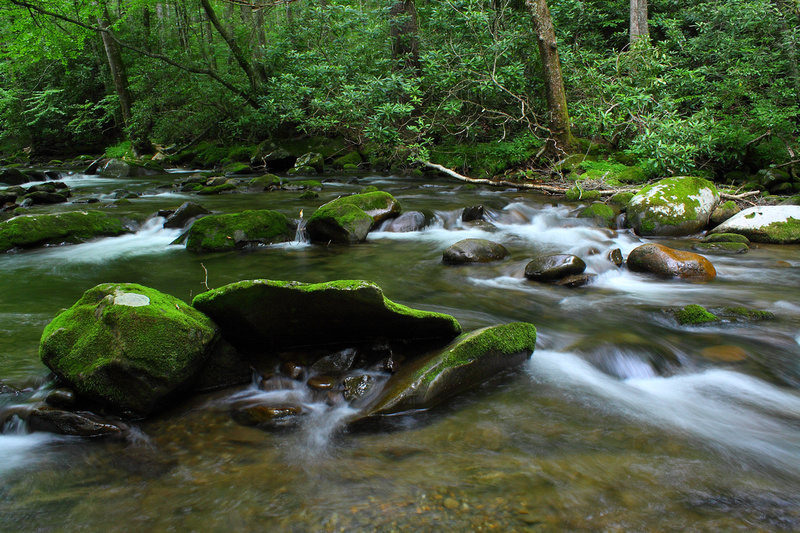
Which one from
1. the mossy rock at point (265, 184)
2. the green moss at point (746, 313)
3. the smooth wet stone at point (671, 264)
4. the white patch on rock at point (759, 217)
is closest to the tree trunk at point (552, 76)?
the white patch on rock at point (759, 217)

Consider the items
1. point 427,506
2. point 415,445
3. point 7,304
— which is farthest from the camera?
point 7,304

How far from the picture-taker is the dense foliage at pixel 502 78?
35.8 feet

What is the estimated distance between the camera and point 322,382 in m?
3.59

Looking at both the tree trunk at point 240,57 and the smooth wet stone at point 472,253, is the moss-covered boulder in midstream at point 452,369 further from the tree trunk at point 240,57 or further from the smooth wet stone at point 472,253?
the tree trunk at point 240,57

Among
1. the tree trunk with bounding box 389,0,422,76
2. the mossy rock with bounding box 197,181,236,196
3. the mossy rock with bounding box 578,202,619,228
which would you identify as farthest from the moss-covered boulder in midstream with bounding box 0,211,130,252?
the tree trunk with bounding box 389,0,422,76

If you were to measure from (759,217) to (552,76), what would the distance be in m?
6.32

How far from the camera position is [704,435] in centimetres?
312

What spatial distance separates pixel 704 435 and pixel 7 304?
Result: 6.51 m

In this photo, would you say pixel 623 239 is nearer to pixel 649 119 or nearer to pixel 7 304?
pixel 649 119

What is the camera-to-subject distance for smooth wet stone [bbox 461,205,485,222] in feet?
32.1

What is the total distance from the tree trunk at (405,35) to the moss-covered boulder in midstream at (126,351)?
13.5 meters

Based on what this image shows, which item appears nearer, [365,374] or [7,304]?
[365,374]

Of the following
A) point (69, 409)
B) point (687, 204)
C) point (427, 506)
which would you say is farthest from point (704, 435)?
point (687, 204)

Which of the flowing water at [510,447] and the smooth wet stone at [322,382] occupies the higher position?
the smooth wet stone at [322,382]
